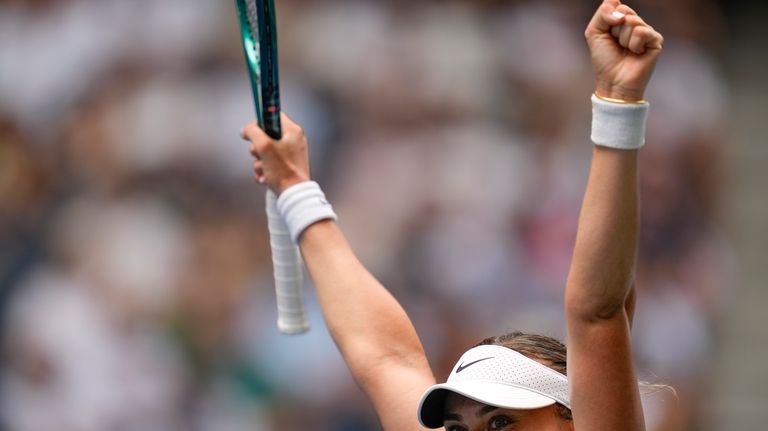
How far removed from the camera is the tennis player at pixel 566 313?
8.93 feet

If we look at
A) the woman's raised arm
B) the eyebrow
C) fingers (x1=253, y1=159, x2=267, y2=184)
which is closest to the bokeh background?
fingers (x1=253, y1=159, x2=267, y2=184)

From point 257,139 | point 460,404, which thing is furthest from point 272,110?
point 460,404

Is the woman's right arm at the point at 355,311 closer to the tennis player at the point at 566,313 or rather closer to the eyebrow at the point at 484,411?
the tennis player at the point at 566,313

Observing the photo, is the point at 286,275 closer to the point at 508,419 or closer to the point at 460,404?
the point at 460,404

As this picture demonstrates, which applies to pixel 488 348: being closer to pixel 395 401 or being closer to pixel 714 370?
pixel 395 401

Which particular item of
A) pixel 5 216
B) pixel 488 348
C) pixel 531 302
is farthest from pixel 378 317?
pixel 5 216

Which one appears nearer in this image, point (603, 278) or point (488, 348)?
point (603, 278)

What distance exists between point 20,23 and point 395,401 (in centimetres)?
545

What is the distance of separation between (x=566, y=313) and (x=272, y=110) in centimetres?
146

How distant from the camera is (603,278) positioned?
274cm

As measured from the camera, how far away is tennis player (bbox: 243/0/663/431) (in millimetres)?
2721

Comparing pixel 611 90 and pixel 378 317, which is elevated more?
pixel 611 90

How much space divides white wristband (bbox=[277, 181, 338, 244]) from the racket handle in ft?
0.60

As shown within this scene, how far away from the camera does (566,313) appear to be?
2.81 metres
